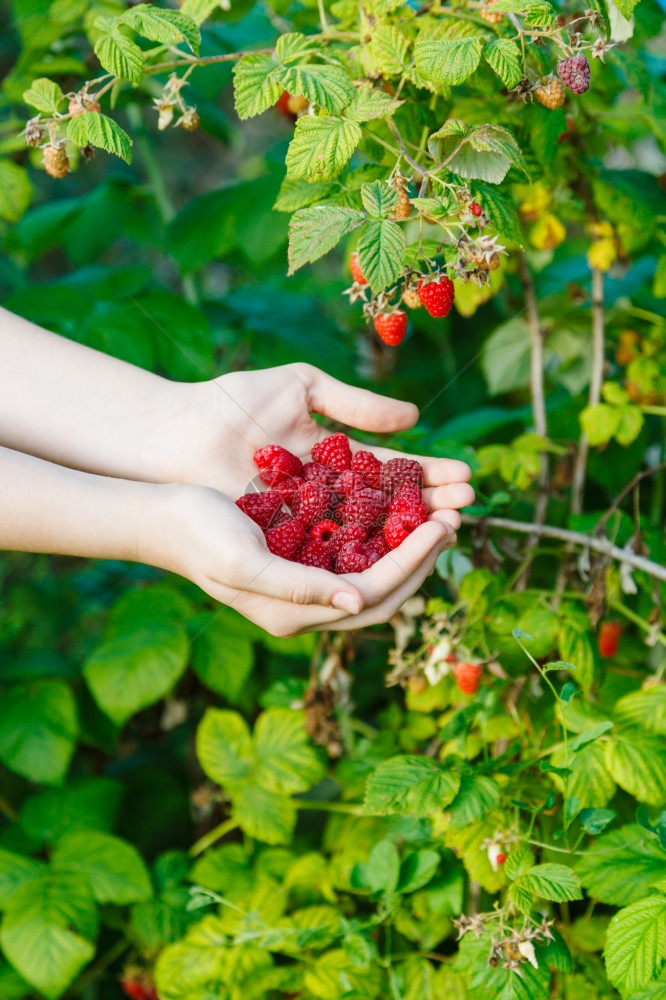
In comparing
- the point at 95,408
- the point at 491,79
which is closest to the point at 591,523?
the point at 491,79

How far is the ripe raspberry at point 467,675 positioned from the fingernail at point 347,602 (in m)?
0.33

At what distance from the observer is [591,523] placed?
1.27 m

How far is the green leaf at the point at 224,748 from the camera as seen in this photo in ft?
4.40

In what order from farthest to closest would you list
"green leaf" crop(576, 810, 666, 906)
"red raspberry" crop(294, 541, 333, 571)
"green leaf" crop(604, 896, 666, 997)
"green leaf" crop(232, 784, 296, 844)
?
"green leaf" crop(232, 784, 296, 844)
"red raspberry" crop(294, 541, 333, 571)
"green leaf" crop(576, 810, 666, 906)
"green leaf" crop(604, 896, 666, 997)

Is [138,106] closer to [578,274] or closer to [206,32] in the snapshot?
[206,32]

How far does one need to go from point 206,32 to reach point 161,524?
4.05ft

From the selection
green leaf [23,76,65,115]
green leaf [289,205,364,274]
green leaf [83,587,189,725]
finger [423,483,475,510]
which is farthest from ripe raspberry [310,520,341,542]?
green leaf [23,76,65,115]

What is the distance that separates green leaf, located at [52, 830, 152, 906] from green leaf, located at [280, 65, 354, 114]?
3.51ft

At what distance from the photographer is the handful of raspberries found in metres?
1.02

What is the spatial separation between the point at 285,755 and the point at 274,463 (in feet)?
1.60

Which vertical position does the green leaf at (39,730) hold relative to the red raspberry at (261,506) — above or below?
below

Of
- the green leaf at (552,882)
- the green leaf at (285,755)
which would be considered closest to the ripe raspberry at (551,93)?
the green leaf at (552,882)

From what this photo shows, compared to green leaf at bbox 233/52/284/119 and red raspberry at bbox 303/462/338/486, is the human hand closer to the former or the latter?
red raspberry at bbox 303/462/338/486

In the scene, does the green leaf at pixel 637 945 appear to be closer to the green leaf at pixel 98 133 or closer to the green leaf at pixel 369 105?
the green leaf at pixel 369 105
